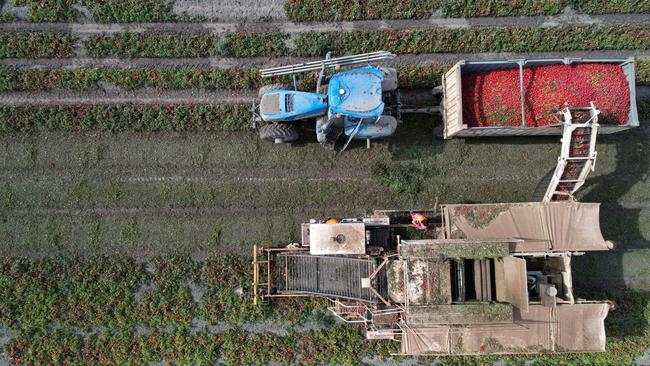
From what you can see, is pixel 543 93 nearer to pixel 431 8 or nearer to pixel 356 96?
pixel 431 8

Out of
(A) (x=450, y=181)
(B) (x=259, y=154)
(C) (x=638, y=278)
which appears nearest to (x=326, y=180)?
(B) (x=259, y=154)

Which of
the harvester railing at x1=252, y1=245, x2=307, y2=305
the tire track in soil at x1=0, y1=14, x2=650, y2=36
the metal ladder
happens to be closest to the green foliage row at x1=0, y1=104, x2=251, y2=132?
the tire track in soil at x1=0, y1=14, x2=650, y2=36

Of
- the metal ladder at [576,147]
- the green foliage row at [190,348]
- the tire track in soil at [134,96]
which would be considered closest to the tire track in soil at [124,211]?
the tire track in soil at [134,96]

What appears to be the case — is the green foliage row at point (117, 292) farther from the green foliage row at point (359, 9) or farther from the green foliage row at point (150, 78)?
the green foliage row at point (359, 9)

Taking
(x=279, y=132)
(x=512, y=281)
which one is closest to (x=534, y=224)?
(x=512, y=281)

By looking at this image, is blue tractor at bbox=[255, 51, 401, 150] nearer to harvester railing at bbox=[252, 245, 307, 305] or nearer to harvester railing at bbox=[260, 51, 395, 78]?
harvester railing at bbox=[260, 51, 395, 78]
